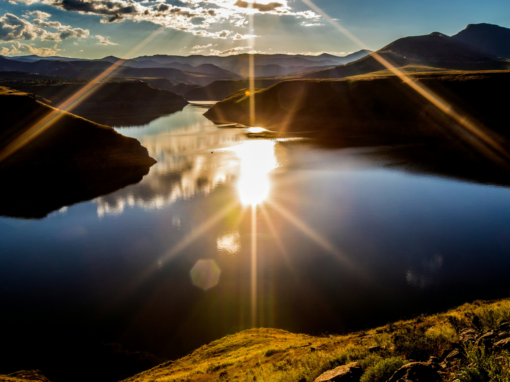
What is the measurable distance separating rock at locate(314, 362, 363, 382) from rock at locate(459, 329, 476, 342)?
369cm

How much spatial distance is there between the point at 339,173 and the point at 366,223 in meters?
18.6

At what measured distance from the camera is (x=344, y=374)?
8383mm

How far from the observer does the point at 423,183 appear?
135 ft

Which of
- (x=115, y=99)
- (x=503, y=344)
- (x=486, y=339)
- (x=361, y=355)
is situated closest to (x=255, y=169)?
(x=361, y=355)

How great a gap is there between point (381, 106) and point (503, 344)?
88.9 m

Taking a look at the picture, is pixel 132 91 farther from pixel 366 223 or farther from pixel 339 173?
pixel 366 223

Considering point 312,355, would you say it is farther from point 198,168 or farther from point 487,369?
point 198,168

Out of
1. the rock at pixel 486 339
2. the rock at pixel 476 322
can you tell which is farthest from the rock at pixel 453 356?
the rock at pixel 476 322

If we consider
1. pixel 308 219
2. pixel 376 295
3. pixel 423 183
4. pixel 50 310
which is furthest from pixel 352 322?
pixel 423 183

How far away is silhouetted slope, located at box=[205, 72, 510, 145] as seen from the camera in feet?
234

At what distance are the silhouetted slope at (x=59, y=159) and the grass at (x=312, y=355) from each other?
3072 centimetres

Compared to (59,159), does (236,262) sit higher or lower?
lower

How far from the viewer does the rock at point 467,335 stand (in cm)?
963

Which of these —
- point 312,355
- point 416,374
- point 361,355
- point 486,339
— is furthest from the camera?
point 312,355
